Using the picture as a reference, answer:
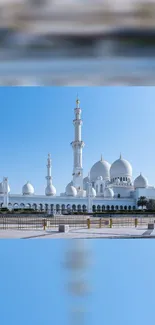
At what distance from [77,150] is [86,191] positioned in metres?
4.96

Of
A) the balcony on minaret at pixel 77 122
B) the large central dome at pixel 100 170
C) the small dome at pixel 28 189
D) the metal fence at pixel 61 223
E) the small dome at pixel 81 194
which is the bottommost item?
the metal fence at pixel 61 223

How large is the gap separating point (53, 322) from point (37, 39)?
1.73m

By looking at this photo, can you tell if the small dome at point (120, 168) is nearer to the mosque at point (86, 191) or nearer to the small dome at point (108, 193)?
the mosque at point (86, 191)

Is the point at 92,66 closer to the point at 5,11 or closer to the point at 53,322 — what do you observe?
the point at 5,11

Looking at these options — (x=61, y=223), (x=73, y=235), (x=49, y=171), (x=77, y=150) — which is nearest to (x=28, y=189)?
(x=49, y=171)

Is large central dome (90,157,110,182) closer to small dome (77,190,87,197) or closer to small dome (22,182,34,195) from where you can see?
small dome (77,190,87,197)

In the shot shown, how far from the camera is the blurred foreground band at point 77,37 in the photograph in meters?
1.39

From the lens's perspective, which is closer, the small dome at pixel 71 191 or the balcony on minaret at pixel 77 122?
the balcony on minaret at pixel 77 122

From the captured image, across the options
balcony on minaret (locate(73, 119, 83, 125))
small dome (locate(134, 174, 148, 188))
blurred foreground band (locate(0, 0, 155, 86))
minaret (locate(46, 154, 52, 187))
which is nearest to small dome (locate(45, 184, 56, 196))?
minaret (locate(46, 154, 52, 187))

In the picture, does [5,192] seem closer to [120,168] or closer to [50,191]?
[50,191]

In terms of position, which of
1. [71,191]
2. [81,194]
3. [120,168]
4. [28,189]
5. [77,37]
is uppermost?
[120,168]

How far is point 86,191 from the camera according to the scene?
36156 millimetres

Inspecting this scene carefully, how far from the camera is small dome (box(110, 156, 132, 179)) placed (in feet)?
132

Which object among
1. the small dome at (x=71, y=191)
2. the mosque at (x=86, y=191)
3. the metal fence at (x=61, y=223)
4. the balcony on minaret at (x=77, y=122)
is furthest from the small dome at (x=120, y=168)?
the metal fence at (x=61, y=223)
